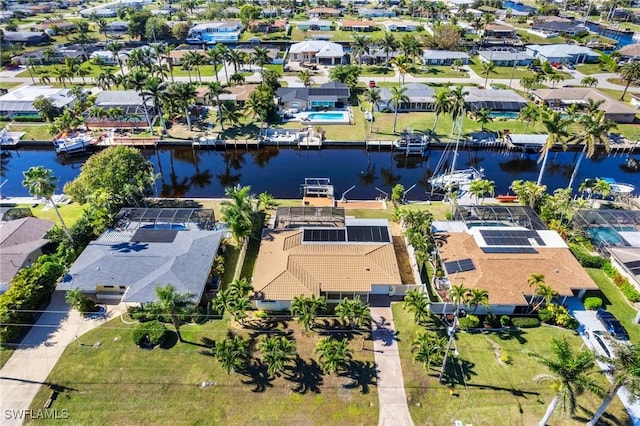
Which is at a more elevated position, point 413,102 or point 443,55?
point 443,55

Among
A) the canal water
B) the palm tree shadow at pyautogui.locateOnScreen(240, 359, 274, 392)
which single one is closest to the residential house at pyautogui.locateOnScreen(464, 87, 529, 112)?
the canal water

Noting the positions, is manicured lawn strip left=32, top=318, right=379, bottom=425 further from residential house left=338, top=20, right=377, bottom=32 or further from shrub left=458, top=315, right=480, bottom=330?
residential house left=338, top=20, right=377, bottom=32

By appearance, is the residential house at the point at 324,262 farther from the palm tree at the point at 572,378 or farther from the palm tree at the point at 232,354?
the palm tree at the point at 572,378

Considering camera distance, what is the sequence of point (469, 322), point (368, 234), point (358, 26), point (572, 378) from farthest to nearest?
1. point (358, 26)
2. point (368, 234)
3. point (469, 322)
4. point (572, 378)

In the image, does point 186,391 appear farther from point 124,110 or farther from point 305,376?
point 124,110

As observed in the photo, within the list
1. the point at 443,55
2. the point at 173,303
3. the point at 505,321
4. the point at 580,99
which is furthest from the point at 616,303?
the point at 443,55

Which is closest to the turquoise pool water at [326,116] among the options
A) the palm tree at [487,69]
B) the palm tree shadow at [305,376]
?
the palm tree at [487,69]
